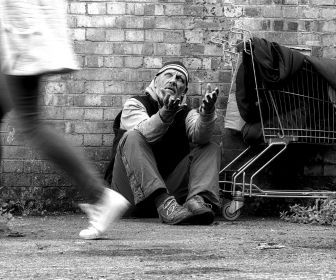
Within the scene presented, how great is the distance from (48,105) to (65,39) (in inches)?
144

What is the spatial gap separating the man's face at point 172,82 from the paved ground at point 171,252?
1063mm

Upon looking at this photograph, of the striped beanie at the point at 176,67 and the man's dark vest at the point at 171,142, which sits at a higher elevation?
the striped beanie at the point at 176,67

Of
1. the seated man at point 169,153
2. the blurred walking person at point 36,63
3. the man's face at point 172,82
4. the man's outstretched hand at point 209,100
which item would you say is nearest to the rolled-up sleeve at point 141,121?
the seated man at point 169,153

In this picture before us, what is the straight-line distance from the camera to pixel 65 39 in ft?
11.8

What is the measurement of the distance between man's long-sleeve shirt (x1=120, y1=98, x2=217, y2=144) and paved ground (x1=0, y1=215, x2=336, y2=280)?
0.66 metres

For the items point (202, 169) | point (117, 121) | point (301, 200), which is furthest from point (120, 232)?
point (301, 200)

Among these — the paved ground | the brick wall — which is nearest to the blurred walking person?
the paved ground

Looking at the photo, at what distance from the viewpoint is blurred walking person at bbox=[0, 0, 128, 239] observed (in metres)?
3.40

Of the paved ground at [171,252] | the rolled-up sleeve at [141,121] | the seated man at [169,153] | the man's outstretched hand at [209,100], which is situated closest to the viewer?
the paved ground at [171,252]

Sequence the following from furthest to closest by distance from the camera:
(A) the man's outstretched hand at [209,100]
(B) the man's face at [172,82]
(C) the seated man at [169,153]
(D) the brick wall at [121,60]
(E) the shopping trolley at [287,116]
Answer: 1. (D) the brick wall at [121,60]
2. (B) the man's face at [172,82]
3. (E) the shopping trolley at [287,116]
4. (C) the seated man at [169,153]
5. (A) the man's outstretched hand at [209,100]

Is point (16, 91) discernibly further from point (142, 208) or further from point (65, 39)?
point (142, 208)

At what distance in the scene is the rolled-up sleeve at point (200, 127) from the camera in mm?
6383

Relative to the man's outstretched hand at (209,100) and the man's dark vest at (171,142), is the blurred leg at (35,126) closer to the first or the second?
the man's outstretched hand at (209,100)

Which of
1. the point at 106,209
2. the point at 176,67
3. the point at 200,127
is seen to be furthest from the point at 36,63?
the point at 176,67
